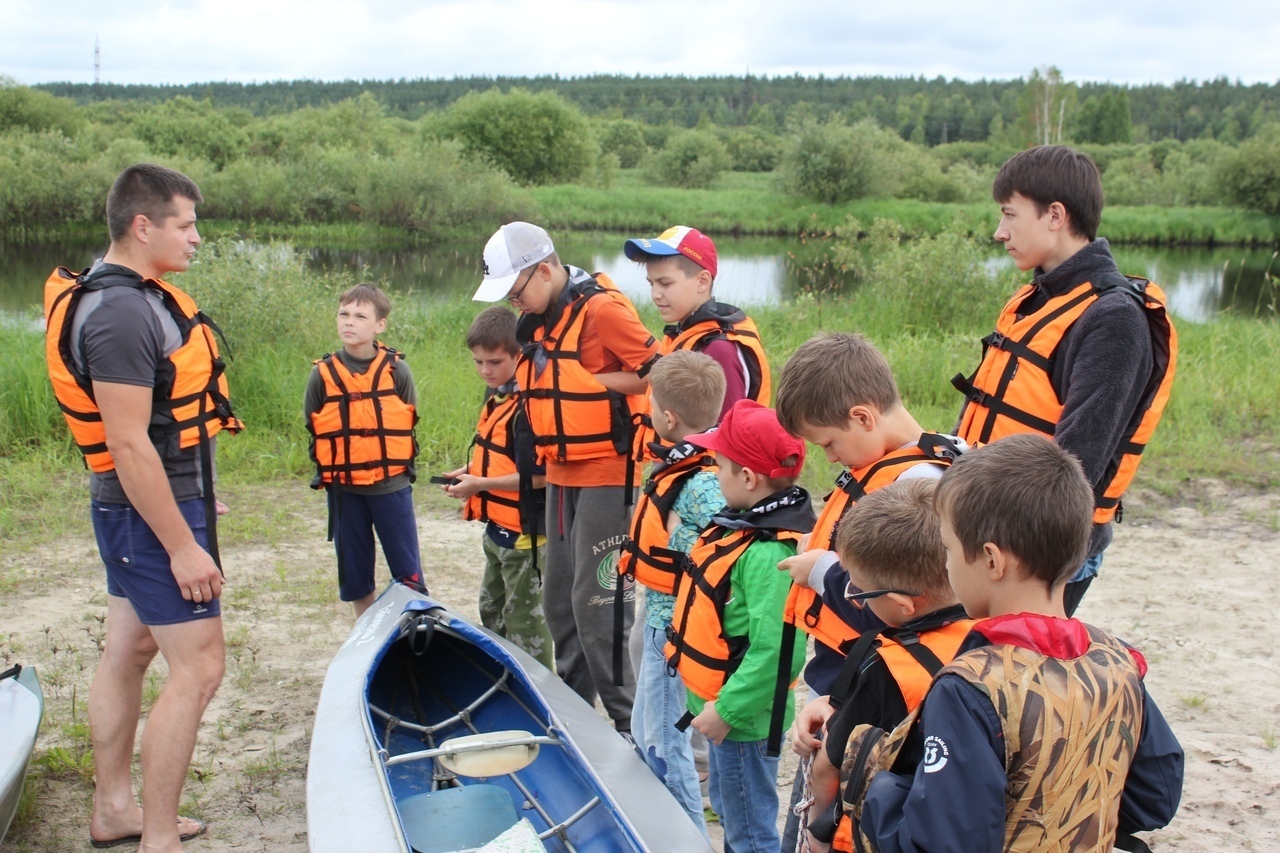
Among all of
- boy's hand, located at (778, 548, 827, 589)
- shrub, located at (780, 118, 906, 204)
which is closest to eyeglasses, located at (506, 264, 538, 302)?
boy's hand, located at (778, 548, 827, 589)

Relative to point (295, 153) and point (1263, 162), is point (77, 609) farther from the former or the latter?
point (1263, 162)

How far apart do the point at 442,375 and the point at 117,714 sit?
210 inches

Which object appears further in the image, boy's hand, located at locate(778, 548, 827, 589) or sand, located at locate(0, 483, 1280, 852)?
sand, located at locate(0, 483, 1280, 852)

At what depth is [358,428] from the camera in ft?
13.0

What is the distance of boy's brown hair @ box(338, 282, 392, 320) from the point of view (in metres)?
3.97

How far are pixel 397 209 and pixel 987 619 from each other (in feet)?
90.7

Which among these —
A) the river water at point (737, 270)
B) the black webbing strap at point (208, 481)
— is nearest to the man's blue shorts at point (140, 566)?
the black webbing strap at point (208, 481)

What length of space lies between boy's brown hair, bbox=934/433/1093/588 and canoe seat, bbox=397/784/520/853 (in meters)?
1.91

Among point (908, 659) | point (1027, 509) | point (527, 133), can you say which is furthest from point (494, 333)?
point (527, 133)

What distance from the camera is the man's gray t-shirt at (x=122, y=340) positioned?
250 cm

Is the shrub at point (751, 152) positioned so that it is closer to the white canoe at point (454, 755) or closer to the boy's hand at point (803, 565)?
the white canoe at point (454, 755)

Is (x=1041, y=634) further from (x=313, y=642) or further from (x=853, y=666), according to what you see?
(x=313, y=642)

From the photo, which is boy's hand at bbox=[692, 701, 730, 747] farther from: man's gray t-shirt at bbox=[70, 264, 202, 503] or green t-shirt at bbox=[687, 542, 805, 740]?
man's gray t-shirt at bbox=[70, 264, 202, 503]

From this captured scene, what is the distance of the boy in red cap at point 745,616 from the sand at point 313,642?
3.30 ft
